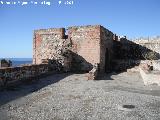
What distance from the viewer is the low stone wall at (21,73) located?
12.5 metres

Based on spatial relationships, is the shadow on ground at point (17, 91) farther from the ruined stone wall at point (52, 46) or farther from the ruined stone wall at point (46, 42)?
the ruined stone wall at point (46, 42)

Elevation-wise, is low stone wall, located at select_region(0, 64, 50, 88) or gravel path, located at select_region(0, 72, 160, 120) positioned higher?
low stone wall, located at select_region(0, 64, 50, 88)

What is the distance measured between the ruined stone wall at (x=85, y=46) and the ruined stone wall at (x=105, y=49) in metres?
0.61

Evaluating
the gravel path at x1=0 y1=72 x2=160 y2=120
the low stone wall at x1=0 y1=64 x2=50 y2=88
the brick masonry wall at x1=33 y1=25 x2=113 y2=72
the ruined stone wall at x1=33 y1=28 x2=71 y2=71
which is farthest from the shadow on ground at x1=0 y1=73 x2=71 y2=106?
the brick masonry wall at x1=33 y1=25 x2=113 y2=72

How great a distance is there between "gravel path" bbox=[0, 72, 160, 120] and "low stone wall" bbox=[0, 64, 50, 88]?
786mm

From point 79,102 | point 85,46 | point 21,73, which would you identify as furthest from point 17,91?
point 85,46

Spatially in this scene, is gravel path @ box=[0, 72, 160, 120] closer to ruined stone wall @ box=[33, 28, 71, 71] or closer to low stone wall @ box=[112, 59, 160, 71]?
ruined stone wall @ box=[33, 28, 71, 71]

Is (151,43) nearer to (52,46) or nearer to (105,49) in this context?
(105,49)

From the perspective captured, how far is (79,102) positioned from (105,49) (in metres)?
12.8

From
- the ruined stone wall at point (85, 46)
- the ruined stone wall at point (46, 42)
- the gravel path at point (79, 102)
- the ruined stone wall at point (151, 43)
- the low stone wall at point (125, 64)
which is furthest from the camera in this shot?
the ruined stone wall at point (151, 43)

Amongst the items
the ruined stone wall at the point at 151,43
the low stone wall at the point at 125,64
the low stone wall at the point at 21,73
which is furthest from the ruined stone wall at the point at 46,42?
the ruined stone wall at the point at 151,43

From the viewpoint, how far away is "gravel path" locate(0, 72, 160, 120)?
8.02m

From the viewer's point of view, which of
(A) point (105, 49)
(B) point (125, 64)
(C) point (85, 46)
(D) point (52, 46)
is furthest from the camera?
(B) point (125, 64)

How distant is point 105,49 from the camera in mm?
22125
